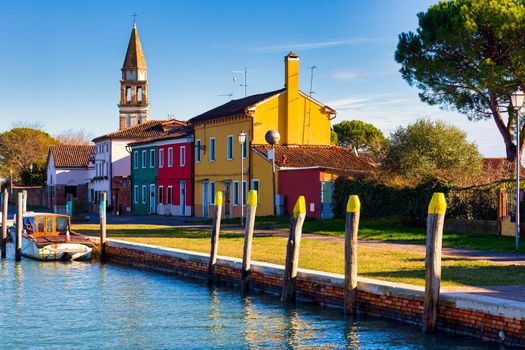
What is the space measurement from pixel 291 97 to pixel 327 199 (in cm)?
958

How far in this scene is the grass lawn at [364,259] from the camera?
1725cm

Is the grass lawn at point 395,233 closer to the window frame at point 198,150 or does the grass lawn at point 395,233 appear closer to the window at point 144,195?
the window frame at point 198,150

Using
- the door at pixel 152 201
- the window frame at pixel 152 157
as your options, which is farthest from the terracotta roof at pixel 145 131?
the door at pixel 152 201

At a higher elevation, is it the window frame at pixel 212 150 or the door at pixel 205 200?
the window frame at pixel 212 150

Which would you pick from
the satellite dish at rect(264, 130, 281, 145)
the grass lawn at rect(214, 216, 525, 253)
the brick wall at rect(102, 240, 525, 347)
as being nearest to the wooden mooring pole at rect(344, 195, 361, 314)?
the brick wall at rect(102, 240, 525, 347)

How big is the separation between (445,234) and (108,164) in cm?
4002

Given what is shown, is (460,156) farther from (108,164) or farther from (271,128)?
(108,164)

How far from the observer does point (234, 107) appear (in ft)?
158

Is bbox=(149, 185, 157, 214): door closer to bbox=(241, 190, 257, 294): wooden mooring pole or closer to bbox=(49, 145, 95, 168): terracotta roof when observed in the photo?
bbox=(49, 145, 95, 168): terracotta roof

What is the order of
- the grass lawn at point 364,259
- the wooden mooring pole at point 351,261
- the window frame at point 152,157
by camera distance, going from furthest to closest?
the window frame at point 152,157 → the grass lawn at point 364,259 → the wooden mooring pole at point 351,261

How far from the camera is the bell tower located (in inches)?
3049

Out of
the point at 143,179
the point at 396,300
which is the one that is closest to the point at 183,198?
the point at 143,179

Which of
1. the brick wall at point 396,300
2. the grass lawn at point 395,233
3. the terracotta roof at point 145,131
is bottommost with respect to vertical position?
the brick wall at point 396,300

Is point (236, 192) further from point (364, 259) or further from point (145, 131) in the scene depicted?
point (364, 259)
